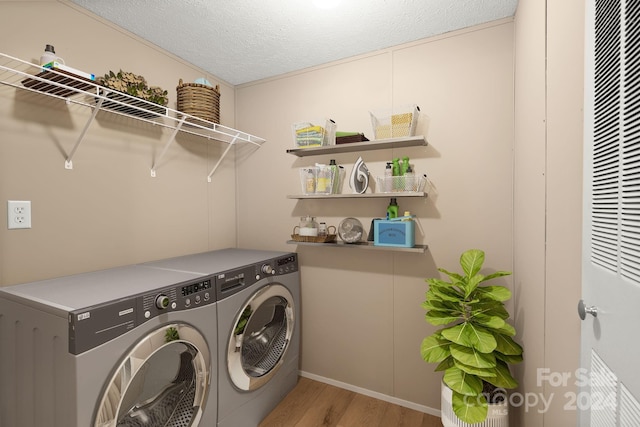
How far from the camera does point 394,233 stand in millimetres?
1823

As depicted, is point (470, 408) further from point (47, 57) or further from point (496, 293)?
point (47, 57)

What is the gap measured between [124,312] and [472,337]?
1.46 m

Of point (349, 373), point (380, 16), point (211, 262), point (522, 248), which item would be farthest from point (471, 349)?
point (380, 16)

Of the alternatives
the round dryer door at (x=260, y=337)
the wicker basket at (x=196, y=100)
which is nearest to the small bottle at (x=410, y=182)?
the round dryer door at (x=260, y=337)

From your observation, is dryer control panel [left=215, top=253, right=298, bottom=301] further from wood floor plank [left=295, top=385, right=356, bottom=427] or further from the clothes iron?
wood floor plank [left=295, top=385, right=356, bottom=427]

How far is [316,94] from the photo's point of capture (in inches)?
89.2

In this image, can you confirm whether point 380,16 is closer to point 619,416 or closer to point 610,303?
point 610,303

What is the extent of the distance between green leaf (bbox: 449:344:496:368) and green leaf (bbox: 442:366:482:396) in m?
0.09

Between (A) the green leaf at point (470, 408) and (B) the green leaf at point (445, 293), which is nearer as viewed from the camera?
(A) the green leaf at point (470, 408)

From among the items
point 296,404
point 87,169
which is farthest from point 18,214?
point 296,404

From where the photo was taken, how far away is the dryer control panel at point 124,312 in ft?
3.23

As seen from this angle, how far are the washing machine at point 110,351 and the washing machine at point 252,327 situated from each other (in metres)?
0.09

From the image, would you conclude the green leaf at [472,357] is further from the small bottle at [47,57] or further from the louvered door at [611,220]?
the small bottle at [47,57]

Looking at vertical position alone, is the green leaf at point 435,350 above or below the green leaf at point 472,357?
below
